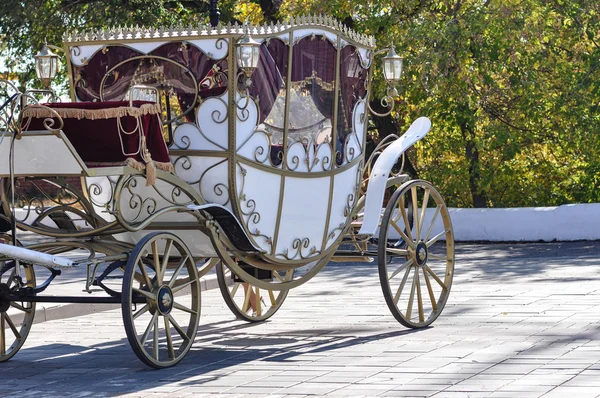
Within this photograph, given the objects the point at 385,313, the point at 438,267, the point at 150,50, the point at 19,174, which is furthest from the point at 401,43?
the point at 19,174

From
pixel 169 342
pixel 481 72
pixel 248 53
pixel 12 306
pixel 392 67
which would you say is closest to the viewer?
pixel 169 342

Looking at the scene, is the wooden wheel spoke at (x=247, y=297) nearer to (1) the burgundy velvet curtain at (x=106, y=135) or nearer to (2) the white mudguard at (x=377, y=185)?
(2) the white mudguard at (x=377, y=185)

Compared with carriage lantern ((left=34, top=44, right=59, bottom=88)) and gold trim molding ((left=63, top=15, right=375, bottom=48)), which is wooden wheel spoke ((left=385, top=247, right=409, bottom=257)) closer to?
gold trim molding ((left=63, top=15, right=375, bottom=48))

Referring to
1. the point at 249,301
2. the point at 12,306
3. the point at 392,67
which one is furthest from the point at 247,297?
the point at 12,306

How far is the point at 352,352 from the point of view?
800 centimetres

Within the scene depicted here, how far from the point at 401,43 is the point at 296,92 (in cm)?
1058

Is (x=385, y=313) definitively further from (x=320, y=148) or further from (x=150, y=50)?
(x=150, y=50)

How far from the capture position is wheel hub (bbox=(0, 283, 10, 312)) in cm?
774

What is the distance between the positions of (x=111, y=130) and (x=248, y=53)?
3.52 ft

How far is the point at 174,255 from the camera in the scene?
848 cm

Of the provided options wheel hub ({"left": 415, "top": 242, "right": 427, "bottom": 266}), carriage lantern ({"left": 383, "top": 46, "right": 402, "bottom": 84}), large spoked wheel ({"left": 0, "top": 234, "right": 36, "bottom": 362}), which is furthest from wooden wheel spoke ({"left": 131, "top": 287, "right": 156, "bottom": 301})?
carriage lantern ({"left": 383, "top": 46, "right": 402, "bottom": 84})

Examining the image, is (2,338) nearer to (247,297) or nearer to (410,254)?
(247,297)

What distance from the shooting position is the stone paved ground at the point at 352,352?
21.8 feet

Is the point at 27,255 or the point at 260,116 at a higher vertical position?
the point at 260,116
